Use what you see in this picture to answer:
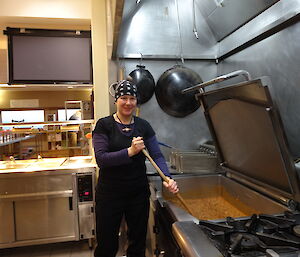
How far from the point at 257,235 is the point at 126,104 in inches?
43.1

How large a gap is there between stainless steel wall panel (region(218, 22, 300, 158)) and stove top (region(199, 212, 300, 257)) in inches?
22.9

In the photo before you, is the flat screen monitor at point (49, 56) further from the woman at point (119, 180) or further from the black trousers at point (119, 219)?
the black trousers at point (119, 219)

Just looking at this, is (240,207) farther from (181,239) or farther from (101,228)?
(101,228)

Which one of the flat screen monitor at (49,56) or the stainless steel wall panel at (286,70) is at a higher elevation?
the flat screen monitor at (49,56)

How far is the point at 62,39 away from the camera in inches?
104

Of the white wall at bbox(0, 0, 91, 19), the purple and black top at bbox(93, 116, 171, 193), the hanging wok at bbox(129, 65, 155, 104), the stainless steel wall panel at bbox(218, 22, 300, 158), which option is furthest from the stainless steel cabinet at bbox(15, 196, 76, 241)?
the stainless steel wall panel at bbox(218, 22, 300, 158)

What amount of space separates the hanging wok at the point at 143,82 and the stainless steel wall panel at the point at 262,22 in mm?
758

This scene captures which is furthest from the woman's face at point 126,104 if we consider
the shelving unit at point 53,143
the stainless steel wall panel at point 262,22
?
the shelving unit at point 53,143

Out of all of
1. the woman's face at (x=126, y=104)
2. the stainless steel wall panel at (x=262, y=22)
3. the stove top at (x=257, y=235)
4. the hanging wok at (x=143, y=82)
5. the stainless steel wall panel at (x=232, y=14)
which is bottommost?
the stove top at (x=257, y=235)

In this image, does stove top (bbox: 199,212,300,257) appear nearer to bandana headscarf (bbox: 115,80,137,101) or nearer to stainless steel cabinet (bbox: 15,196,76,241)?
bandana headscarf (bbox: 115,80,137,101)

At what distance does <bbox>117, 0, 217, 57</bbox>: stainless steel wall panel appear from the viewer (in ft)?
7.82

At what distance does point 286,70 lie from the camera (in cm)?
159

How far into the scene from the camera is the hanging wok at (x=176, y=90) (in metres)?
2.32

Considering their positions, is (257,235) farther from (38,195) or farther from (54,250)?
(54,250)
